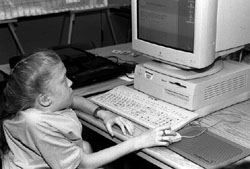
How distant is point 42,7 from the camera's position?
3.91 m

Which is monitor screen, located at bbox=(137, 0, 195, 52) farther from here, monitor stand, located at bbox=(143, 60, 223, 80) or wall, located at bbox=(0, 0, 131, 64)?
wall, located at bbox=(0, 0, 131, 64)

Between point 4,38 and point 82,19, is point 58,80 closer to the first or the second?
point 4,38

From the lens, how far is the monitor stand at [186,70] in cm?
160

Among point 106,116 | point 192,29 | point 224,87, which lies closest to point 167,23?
point 192,29

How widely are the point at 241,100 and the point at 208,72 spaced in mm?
218

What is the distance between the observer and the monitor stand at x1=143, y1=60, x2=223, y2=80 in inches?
63.1

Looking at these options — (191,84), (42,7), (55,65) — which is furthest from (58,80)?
(42,7)

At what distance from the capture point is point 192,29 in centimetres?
153

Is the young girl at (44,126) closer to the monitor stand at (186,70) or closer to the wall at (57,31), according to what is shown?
the monitor stand at (186,70)

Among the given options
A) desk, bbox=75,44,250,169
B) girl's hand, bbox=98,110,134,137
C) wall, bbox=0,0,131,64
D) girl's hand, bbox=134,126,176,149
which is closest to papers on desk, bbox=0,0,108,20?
wall, bbox=0,0,131,64

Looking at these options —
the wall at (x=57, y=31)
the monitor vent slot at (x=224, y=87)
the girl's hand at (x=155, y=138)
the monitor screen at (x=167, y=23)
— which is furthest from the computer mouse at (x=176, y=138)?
the wall at (x=57, y=31)

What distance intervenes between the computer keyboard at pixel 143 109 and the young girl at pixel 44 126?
0.39 ft

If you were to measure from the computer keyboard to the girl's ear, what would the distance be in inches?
14.8

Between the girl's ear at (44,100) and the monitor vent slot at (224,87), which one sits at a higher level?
the girl's ear at (44,100)
